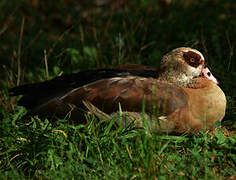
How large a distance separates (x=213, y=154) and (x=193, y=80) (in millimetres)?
937

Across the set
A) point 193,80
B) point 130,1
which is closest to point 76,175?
point 193,80

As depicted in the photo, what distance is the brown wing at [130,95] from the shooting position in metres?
3.72

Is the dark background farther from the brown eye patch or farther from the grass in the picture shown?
the brown eye patch

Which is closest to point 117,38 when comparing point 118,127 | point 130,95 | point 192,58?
point 192,58

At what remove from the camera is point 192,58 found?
3.99m

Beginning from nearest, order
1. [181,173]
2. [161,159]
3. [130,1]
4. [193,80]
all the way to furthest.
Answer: [181,173] → [161,159] → [193,80] → [130,1]

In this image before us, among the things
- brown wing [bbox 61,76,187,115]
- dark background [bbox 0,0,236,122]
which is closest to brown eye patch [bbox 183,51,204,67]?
brown wing [bbox 61,76,187,115]

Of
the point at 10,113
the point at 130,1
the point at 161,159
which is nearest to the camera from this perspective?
the point at 161,159

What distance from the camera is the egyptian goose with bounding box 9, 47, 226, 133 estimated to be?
3709mm

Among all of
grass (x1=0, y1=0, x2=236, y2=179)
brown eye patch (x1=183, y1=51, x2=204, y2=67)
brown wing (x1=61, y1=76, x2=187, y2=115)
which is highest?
brown eye patch (x1=183, y1=51, x2=204, y2=67)

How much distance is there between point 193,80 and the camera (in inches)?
159

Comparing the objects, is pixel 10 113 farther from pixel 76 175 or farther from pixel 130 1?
pixel 130 1

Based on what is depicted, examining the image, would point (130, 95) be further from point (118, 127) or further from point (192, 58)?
point (192, 58)

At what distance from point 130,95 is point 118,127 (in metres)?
0.33
